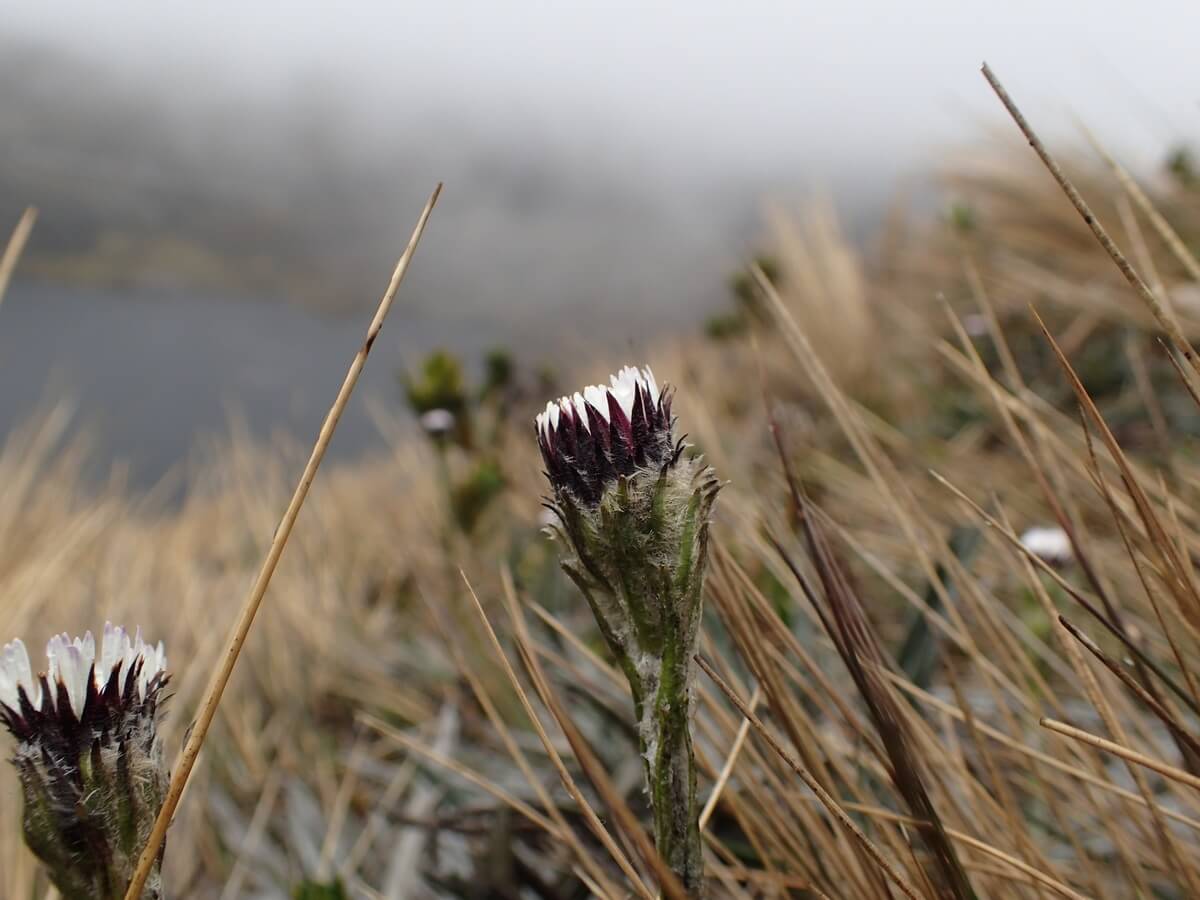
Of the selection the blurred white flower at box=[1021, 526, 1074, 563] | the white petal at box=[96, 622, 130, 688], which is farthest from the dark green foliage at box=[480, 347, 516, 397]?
the white petal at box=[96, 622, 130, 688]

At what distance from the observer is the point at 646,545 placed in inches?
13.2

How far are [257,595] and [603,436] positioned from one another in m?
0.14

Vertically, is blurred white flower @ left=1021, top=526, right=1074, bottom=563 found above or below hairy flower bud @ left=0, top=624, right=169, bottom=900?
above

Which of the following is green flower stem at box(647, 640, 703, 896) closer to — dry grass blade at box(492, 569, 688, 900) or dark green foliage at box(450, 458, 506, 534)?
dry grass blade at box(492, 569, 688, 900)

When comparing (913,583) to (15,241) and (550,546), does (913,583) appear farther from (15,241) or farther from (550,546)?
(15,241)

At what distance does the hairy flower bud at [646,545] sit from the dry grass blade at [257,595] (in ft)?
0.25

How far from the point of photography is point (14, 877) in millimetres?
761

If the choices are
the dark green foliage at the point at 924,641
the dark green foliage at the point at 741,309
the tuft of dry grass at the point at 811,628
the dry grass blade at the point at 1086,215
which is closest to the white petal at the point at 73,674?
the tuft of dry grass at the point at 811,628

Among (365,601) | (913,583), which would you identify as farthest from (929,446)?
(365,601)

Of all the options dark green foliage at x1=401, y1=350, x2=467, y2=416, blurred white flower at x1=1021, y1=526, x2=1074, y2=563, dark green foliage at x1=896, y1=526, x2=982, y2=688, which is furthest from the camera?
dark green foliage at x1=401, y1=350, x2=467, y2=416

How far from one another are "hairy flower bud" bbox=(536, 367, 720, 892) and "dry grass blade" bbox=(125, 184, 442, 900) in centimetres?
8

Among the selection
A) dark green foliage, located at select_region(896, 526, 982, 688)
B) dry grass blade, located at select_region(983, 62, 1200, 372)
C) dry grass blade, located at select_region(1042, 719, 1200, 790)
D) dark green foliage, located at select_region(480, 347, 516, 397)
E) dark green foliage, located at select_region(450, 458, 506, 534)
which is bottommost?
dry grass blade, located at select_region(1042, 719, 1200, 790)

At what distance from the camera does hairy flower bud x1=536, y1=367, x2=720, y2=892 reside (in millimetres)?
329

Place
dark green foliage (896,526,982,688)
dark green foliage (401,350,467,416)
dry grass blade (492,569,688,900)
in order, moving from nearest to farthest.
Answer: dry grass blade (492,569,688,900), dark green foliage (896,526,982,688), dark green foliage (401,350,467,416)
